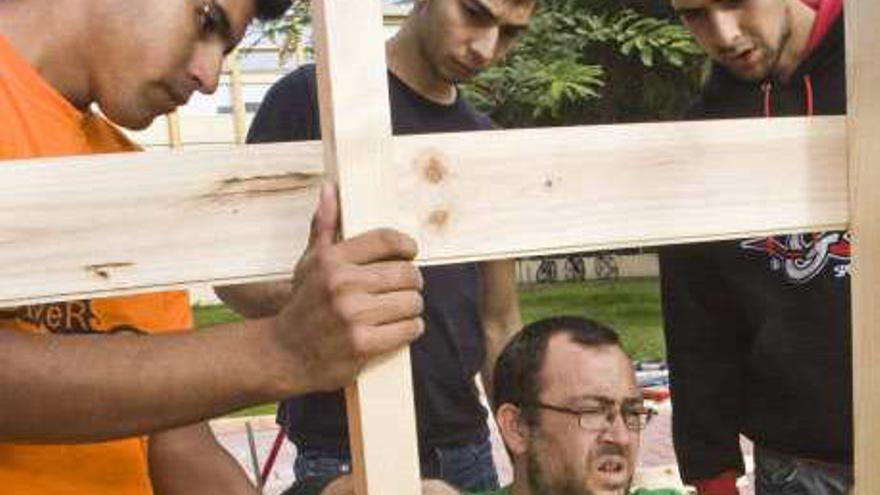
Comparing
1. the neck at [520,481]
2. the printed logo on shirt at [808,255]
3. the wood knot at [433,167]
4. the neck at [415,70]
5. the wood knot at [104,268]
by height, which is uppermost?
the neck at [415,70]

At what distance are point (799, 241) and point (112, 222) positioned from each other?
153 centimetres

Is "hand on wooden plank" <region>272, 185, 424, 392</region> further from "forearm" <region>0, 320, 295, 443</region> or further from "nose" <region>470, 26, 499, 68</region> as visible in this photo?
"nose" <region>470, 26, 499, 68</region>

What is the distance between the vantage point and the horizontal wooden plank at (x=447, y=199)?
988mm

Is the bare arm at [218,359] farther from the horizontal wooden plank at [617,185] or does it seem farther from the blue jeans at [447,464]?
the blue jeans at [447,464]

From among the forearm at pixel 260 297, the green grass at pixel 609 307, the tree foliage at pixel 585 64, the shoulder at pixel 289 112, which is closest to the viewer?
the forearm at pixel 260 297

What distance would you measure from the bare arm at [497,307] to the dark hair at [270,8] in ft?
4.17

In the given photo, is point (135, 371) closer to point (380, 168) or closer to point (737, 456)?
point (380, 168)

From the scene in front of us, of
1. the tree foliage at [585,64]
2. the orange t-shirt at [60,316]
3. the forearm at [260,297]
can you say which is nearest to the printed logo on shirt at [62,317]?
the orange t-shirt at [60,316]

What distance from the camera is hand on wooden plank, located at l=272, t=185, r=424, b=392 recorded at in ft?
3.30

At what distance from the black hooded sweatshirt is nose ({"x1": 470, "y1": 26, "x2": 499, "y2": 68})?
498 millimetres

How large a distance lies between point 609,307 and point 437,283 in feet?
40.0

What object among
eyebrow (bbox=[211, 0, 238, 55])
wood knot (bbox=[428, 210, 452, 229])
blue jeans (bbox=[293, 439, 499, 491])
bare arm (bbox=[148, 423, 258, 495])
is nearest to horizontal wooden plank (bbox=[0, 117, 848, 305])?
wood knot (bbox=[428, 210, 452, 229])

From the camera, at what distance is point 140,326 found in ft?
4.73

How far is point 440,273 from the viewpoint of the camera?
93.5 inches
